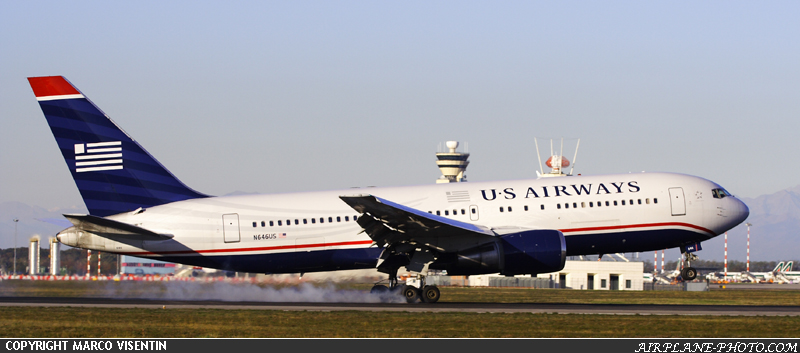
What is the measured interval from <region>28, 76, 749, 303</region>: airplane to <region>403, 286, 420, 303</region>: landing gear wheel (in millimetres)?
1089

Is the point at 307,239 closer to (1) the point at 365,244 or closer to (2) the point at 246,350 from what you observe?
(1) the point at 365,244

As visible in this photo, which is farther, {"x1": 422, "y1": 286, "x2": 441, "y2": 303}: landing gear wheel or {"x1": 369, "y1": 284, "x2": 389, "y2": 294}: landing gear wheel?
{"x1": 369, "y1": 284, "x2": 389, "y2": 294}: landing gear wheel

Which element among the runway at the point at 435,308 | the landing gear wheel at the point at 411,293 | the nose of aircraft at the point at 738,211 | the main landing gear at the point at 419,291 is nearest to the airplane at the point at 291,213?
the main landing gear at the point at 419,291

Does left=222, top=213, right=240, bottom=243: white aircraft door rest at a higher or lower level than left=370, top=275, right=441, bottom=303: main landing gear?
higher

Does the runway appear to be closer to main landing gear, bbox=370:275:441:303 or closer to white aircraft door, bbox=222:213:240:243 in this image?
main landing gear, bbox=370:275:441:303

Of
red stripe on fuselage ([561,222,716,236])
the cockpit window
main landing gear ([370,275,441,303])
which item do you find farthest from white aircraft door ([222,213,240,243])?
the cockpit window

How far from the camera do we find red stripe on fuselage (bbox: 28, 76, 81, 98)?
2975 centimetres

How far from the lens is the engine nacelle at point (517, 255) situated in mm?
27172

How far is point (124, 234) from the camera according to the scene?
95.7 feet

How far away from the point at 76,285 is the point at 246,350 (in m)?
Result: 26.8

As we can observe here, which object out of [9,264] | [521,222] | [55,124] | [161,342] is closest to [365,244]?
[521,222]

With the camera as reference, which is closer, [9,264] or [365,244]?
[365,244]

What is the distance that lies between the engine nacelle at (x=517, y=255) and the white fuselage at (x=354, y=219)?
5.66 feet

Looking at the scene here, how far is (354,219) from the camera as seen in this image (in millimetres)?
29516
